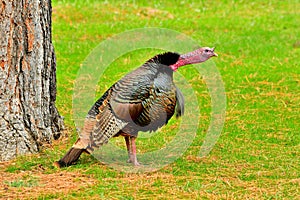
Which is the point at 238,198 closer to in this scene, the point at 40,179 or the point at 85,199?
the point at 85,199

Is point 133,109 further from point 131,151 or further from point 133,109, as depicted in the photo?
point 131,151

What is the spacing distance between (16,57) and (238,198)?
8.73 ft

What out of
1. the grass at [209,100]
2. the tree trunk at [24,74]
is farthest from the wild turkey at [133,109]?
the tree trunk at [24,74]

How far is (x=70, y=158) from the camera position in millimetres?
6559

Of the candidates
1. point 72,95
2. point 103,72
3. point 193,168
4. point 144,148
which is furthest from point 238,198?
→ point 103,72

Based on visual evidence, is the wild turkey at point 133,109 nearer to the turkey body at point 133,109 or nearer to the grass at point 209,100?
the turkey body at point 133,109

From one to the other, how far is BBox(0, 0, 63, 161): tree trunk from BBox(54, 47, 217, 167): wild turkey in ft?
1.97

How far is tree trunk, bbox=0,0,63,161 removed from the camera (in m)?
6.69

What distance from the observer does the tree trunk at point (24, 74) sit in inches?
263

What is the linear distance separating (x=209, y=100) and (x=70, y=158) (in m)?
3.42

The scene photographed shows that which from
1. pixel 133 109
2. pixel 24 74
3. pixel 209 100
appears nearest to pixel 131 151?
pixel 133 109

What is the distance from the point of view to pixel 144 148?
24.1ft

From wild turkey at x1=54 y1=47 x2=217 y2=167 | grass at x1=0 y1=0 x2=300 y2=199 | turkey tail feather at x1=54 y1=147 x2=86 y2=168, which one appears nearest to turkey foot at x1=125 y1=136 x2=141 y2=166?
wild turkey at x1=54 y1=47 x2=217 y2=167

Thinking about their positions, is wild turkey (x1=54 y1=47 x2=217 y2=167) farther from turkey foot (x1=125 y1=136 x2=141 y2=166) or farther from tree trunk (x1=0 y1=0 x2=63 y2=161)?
tree trunk (x1=0 y1=0 x2=63 y2=161)
